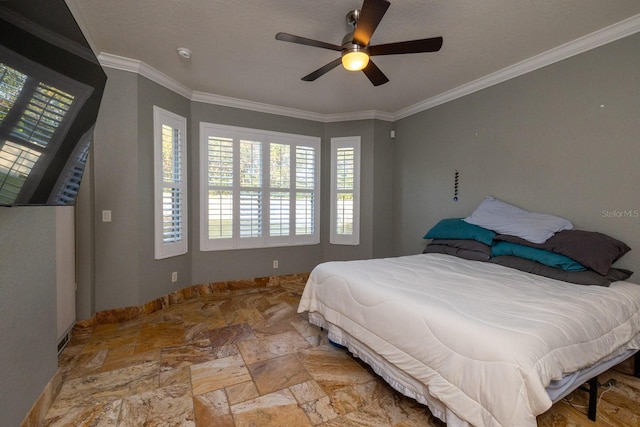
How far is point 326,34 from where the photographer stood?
2.33 meters

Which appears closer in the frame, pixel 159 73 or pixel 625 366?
pixel 625 366

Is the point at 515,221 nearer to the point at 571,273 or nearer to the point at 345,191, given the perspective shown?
the point at 571,273

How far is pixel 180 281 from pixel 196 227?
2.41ft

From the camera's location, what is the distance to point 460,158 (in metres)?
3.44

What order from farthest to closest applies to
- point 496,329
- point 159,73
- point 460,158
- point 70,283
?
point 460,158 < point 159,73 < point 70,283 < point 496,329

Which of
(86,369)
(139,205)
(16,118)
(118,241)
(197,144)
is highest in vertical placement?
(197,144)

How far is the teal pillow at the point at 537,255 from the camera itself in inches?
82.8

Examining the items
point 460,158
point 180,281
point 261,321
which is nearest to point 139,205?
point 180,281

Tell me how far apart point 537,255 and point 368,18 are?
231cm

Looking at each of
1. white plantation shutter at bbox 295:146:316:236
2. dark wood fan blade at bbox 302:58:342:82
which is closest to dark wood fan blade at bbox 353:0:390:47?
dark wood fan blade at bbox 302:58:342:82

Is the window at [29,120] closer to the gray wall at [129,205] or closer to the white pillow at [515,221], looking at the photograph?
the gray wall at [129,205]

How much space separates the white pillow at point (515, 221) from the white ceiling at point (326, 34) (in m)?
1.44

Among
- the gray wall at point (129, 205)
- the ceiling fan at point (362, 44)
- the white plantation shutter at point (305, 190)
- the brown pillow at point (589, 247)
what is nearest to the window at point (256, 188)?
the white plantation shutter at point (305, 190)

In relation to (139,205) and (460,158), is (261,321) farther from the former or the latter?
(460,158)
